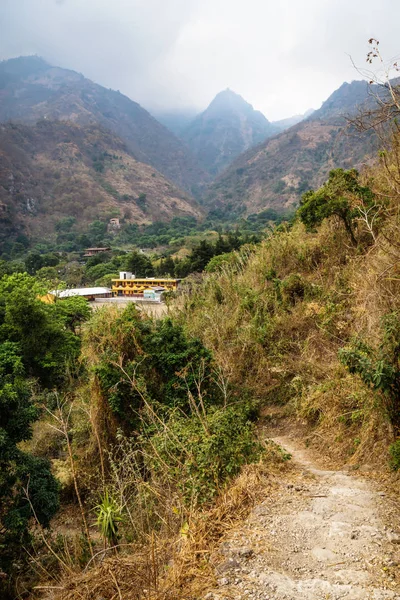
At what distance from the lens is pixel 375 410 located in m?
3.65

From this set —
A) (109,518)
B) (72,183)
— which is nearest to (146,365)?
(109,518)

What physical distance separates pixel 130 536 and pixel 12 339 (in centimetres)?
1161

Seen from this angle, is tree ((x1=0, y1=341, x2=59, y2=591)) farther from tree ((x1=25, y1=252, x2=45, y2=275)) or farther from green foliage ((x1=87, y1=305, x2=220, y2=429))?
tree ((x1=25, y1=252, x2=45, y2=275))

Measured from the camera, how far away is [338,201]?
7.28 metres

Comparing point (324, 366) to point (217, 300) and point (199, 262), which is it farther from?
point (199, 262)

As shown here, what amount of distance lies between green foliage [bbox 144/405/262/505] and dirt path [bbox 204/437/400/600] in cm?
47

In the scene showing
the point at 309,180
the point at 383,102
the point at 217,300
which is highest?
the point at 309,180

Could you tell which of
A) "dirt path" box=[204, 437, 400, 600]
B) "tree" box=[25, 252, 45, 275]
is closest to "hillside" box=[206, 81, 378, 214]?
"tree" box=[25, 252, 45, 275]

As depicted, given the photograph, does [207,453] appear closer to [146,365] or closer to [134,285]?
[146,365]

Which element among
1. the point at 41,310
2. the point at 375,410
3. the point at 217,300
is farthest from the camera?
the point at 41,310

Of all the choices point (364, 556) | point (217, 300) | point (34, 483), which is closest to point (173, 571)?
point (364, 556)

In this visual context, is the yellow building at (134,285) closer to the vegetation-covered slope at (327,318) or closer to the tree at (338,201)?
the vegetation-covered slope at (327,318)

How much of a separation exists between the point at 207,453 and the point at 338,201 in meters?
5.57

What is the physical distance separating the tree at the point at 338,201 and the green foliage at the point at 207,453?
4821 millimetres
